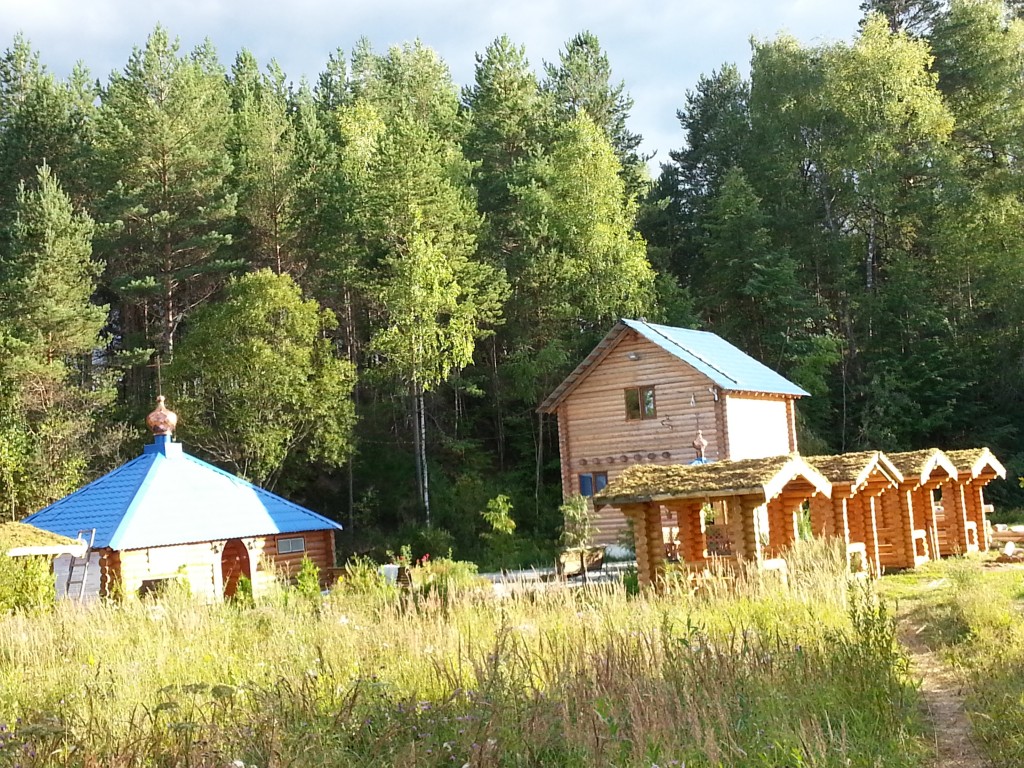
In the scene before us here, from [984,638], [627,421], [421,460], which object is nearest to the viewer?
[984,638]

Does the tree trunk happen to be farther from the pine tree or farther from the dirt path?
the dirt path

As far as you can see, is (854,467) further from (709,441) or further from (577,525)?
(577,525)

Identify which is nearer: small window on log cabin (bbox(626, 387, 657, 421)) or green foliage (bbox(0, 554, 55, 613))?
green foliage (bbox(0, 554, 55, 613))

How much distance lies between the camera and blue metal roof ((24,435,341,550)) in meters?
23.0

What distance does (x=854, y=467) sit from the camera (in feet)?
55.3

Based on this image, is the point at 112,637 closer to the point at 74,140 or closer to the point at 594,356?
the point at 594,356

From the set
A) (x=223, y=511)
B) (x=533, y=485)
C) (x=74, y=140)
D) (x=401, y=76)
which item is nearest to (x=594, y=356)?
(x=533, y=485)

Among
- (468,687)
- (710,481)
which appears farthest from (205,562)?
(468,687)

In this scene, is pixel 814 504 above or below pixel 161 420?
below

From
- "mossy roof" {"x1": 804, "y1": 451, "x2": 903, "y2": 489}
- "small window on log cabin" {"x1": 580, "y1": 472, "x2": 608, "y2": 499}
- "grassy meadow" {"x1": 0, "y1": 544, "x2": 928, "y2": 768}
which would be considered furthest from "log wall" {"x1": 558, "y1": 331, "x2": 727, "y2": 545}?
"grassy meadow" {"x1": 0, "y1": 544, "x2": 928, "y2": 768}

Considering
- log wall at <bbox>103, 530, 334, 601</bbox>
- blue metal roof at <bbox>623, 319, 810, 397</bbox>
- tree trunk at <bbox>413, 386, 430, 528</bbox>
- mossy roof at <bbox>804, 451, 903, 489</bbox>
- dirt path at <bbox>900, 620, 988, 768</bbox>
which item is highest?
blue metal roof at <bbox>623, 319, 810, 397</bbox>

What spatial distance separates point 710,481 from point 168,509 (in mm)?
14193

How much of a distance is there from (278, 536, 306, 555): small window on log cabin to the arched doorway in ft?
2.65

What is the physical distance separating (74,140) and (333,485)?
14988mm
